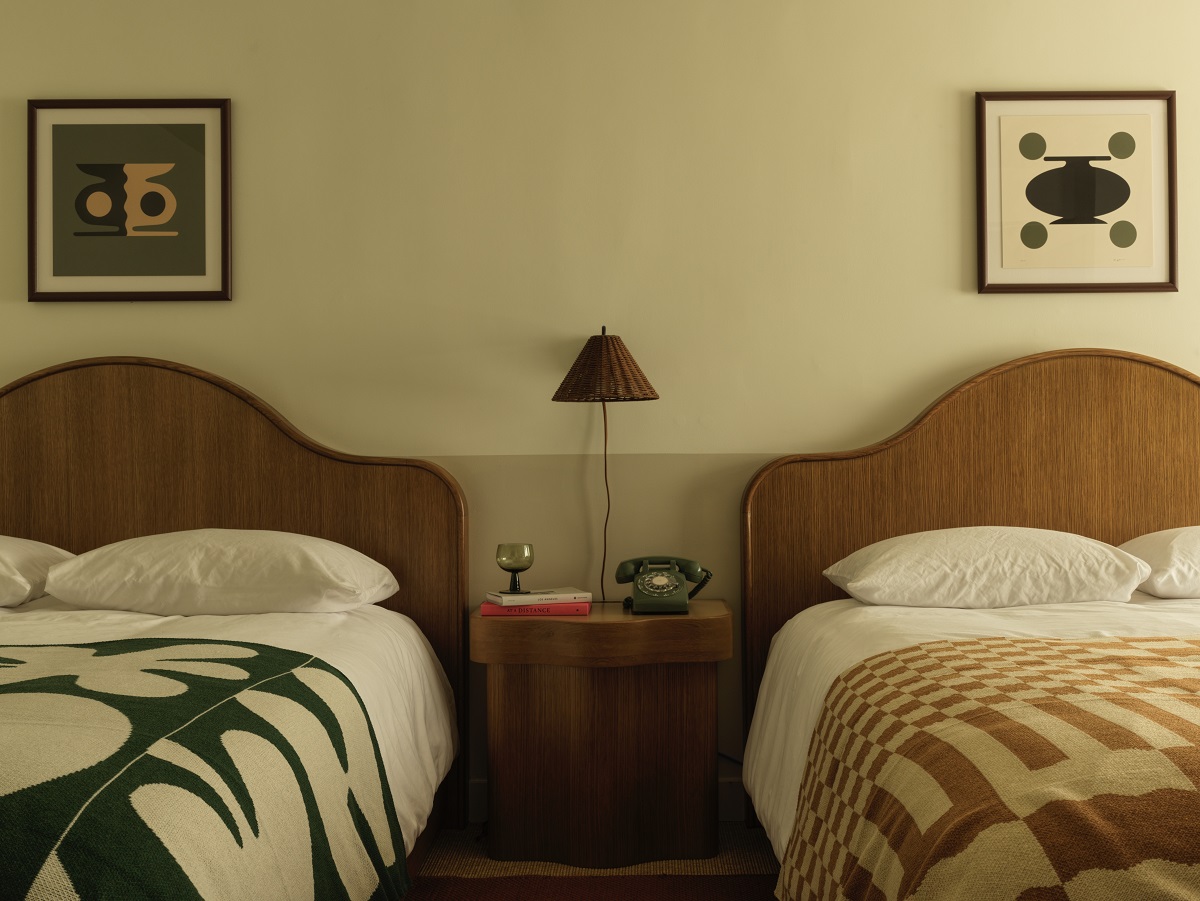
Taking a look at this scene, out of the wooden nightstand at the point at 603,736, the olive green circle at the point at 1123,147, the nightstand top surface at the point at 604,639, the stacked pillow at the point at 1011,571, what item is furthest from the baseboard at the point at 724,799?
the olive green circle at the point at 1123,147

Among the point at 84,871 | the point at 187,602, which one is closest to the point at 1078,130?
the point at 187,602

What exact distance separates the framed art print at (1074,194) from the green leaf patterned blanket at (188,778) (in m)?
2.06

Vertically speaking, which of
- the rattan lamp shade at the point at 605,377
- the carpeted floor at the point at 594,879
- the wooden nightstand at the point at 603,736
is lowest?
the carpeted floor at the point at 594,879

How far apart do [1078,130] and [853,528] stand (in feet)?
4.13

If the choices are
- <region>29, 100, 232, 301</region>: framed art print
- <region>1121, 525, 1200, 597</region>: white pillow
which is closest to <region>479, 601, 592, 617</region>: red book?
<region>29, 100, 232, 301</region>: framed art print

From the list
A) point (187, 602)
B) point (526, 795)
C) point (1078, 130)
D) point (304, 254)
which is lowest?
point (526, 795)

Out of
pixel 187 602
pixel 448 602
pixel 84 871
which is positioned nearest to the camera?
pixel 84 871

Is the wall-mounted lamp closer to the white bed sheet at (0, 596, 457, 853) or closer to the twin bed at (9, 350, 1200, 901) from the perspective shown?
the twin bed at (9, 350, 1200, 901)

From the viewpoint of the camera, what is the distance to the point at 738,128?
262 centimetres

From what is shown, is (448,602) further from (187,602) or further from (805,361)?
(805,361)

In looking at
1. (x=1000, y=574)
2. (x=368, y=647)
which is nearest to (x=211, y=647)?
(x=368, y=647)

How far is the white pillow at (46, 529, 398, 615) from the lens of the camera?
2119 mm

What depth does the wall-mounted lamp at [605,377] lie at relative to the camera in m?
2.37

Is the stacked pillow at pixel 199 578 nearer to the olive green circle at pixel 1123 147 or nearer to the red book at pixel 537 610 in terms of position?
the red book at pixel 537 610
